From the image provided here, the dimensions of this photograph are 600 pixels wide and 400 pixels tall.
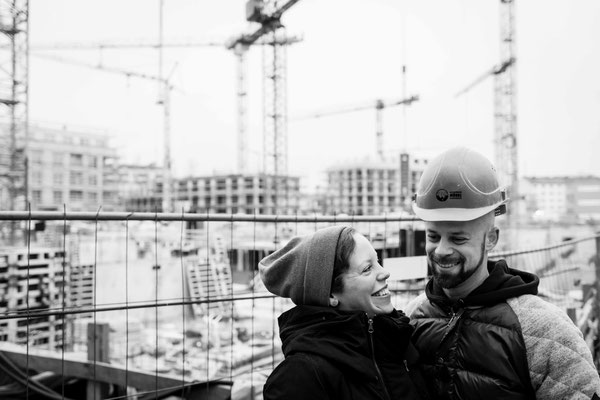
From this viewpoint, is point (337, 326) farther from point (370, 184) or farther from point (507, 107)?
point (370, 184)

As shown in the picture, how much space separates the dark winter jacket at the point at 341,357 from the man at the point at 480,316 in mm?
166

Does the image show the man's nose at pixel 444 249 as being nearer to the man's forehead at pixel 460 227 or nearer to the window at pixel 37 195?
the man's forehead at pixel 460 227

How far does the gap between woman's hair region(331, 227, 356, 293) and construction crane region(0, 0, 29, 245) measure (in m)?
31.1

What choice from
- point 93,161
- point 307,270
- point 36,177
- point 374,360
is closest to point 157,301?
point 307,270

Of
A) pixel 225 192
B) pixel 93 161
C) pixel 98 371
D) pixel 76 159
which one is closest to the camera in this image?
pixel 98 371

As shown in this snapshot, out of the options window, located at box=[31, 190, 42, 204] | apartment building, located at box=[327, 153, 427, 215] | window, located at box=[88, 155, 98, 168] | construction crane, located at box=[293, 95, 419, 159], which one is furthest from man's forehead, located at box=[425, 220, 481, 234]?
apartment building, located at box=[327, 153, 427, 215]

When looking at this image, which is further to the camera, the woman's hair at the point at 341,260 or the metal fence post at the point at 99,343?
the metal fence post at the point at 99,343

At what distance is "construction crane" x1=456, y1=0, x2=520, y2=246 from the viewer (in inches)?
1767

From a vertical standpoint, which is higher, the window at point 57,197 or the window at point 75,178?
the window at point 75,178

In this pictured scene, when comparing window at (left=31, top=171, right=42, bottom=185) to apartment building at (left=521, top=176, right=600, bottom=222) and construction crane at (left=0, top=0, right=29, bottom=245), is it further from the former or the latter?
apartment building at (left=521, top=176, right=600, bottom=222)

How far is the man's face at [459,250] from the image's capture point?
175 cm

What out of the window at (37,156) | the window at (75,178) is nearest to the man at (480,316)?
the window at (75,178)

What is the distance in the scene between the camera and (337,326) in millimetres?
1512

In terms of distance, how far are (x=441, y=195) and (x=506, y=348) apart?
55 centimetres
